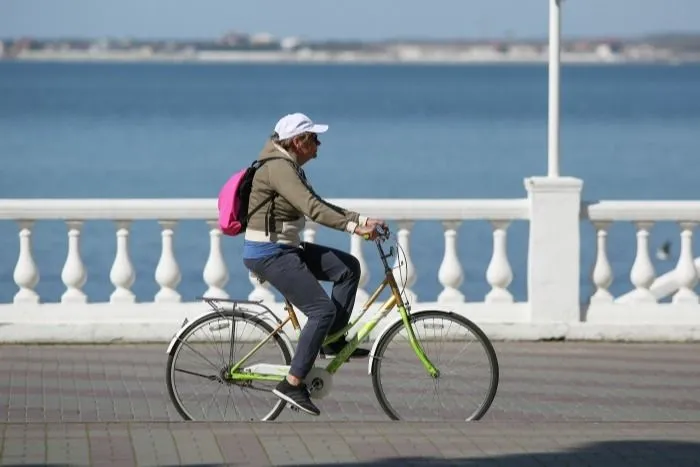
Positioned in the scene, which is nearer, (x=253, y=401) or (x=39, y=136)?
(x=253, y=401)

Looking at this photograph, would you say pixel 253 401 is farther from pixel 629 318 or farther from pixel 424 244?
pixel 424 244

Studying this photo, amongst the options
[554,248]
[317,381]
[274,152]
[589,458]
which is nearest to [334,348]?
[317,381]

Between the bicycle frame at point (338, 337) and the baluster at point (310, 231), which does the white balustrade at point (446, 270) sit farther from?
the bicycle frame at point (338, 337)

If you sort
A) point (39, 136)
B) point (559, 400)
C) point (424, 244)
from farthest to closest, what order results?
1. point (39, 136)
2. point (424, 244)
3. point (559, 400)

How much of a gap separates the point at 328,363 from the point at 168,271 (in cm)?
360

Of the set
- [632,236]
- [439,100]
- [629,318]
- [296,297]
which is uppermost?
[296,297]

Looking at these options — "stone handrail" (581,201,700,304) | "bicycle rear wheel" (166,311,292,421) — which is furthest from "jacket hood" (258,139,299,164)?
"stone handrail" (581,201,700,304)

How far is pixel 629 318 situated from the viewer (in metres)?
13.4

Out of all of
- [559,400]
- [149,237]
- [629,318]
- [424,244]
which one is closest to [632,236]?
[424,244]

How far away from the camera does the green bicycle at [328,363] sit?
9.75 meters

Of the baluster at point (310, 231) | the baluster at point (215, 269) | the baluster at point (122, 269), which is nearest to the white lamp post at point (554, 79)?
the baluster at point (310, 231)

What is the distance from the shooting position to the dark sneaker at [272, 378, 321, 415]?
31.6 ft

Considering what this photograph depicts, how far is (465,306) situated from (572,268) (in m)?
0.84

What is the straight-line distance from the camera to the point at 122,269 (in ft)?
43.4
